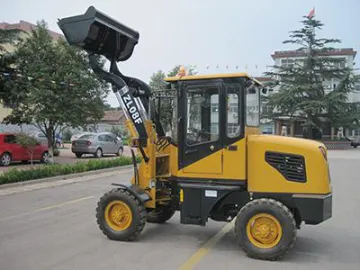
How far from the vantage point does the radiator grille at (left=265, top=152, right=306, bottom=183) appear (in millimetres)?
6255

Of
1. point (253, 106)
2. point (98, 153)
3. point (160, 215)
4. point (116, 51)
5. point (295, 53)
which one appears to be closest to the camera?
point (253, 106)

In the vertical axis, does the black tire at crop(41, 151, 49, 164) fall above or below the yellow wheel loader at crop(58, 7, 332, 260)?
below

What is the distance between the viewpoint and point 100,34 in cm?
696

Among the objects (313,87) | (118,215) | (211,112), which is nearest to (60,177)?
(118,215)

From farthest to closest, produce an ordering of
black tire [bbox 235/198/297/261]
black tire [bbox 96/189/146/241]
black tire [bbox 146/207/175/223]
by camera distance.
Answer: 1. black tire [bbox 146/207/175/223]
2. black tire [bbox 96/189/146/241]
3. black tire [bbox 235/198/297/261]

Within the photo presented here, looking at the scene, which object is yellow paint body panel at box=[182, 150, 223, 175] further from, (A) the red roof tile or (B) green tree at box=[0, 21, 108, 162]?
(A) the red roof tile

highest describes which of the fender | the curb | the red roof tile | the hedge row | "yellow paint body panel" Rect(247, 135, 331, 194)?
the red roof tile

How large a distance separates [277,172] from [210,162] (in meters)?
1.03

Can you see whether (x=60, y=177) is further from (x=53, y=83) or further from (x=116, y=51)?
(x=116, y=51)

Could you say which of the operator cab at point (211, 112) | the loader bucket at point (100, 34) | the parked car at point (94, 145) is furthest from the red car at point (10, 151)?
the operator cab at point (211, 112)

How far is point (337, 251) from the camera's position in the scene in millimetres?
6555

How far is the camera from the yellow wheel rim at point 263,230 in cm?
605

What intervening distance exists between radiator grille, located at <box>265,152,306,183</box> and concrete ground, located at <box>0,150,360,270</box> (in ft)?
3.86

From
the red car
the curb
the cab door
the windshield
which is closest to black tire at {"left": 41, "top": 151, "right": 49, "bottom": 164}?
the red car
